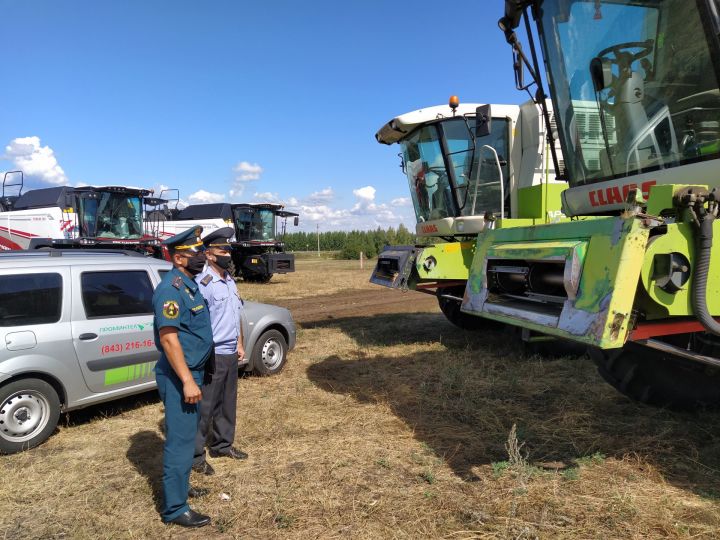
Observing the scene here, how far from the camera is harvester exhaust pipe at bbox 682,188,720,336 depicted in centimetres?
249

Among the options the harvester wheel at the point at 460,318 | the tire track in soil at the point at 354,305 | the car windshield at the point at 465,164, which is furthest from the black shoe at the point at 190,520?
the tire track in soil at the point at 354,305

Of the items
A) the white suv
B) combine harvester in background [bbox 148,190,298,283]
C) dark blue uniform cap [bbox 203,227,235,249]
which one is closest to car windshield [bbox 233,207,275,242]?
combine harvester in background [bbox 148,190,298,283]

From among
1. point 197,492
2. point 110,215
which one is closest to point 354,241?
point 110,215

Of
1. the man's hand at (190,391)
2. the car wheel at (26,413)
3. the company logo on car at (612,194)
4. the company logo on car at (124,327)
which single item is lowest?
the car wheel at (26,413)

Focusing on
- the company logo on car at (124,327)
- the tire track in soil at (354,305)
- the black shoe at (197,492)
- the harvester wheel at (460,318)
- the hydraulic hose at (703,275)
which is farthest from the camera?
the tire track in soil at (354,305)

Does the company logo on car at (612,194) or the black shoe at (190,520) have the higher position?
the company logo on car at (612,194)

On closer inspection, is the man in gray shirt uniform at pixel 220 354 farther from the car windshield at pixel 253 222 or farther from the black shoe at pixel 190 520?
the car windshield at pixel 253 222

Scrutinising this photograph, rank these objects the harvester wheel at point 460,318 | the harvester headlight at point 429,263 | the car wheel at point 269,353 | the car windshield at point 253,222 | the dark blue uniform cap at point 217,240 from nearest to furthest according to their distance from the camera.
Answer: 1. the dark blue uniform cap at point 217,240
2. the car wheel at point 269,353
3. the harvester headlight at point 429,263
4. the harvester wheel at point 460,318
5. the car windshield at point 253,222

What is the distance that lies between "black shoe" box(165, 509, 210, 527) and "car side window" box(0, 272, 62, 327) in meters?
2.09

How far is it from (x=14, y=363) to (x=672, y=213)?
4.46 meters

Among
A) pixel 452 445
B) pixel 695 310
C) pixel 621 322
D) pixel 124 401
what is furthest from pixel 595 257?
pixel 124 401

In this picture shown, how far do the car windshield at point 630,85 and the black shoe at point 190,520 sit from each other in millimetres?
3637

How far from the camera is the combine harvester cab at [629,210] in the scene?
8.26 feet

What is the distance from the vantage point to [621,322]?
7.97 ft
